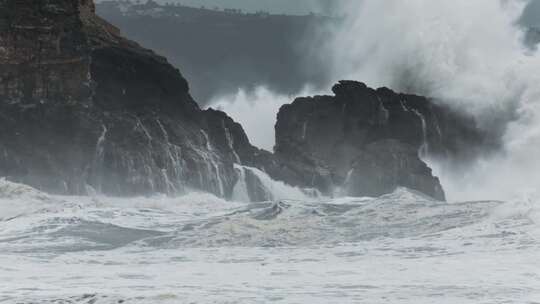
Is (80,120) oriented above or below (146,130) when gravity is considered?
above

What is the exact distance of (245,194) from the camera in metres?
49.1

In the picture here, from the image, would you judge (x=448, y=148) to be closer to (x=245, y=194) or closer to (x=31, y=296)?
(x=245, y=194)

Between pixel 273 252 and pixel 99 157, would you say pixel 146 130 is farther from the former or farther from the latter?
pixel 273 252

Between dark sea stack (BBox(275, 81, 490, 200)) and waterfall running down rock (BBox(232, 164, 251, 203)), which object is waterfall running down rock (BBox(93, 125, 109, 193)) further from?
dark sea stack (BBox(275, 81, 490, 200))

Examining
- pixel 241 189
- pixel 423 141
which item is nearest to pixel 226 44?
pixel 423 141

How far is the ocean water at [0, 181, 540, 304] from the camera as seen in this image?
19.2m

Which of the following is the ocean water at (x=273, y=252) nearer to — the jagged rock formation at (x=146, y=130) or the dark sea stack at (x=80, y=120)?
the dark sea stack at (x=80, y=120)

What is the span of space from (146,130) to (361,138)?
48.2ft

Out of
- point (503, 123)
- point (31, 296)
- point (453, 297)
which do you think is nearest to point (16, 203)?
point (31, 296)

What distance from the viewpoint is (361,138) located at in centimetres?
5597

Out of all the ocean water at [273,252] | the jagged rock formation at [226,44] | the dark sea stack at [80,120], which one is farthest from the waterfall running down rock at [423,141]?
the jagged rock formation at [226,44]

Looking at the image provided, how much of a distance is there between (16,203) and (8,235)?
8408mm

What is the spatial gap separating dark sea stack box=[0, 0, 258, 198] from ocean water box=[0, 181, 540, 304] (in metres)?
4.03

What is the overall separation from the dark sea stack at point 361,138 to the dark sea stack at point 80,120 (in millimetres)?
6381
